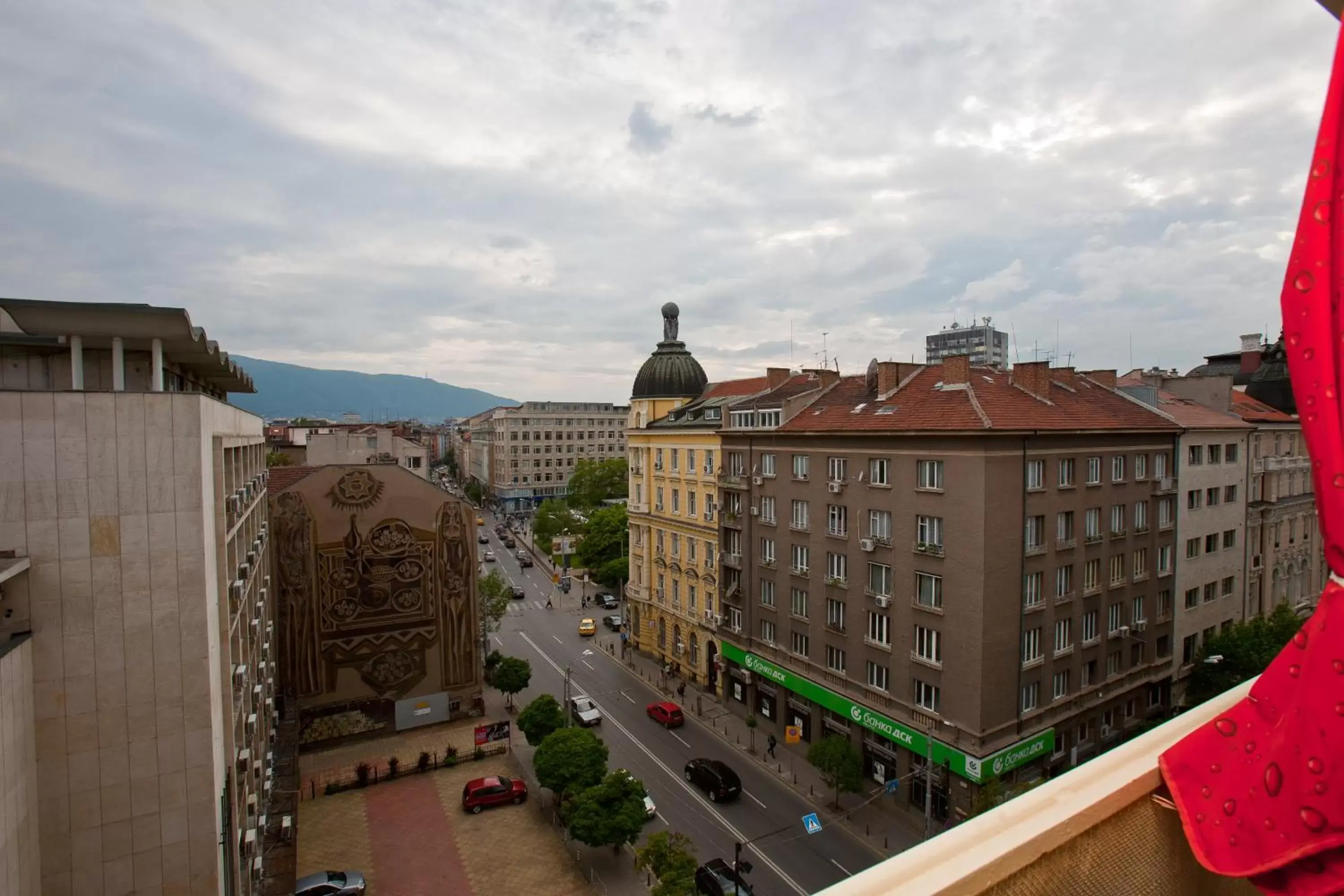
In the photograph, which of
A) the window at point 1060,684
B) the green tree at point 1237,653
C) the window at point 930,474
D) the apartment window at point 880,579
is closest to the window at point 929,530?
the window at point 930,474

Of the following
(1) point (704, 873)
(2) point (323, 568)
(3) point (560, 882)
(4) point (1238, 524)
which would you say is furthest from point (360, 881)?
(4) point (1238, 524)

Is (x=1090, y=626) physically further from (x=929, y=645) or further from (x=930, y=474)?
(x=930, y=474)

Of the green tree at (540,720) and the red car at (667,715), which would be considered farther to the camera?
the red car at (667,715)

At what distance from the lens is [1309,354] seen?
2.49 meters

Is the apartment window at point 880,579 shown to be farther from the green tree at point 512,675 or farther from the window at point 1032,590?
the green tree at point 512,675

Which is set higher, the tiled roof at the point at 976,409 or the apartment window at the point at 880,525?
the tiled roof at the point at 976,409

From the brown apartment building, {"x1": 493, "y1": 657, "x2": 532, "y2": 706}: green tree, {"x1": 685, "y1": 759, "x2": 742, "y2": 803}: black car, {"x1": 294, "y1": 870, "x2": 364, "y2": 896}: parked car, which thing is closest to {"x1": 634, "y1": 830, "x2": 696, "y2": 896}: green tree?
{"x1": 685, "y1": 759, "x2": 742, "y2": 803}: black car

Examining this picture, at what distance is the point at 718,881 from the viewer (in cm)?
2220

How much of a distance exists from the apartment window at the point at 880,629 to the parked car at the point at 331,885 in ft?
64.5

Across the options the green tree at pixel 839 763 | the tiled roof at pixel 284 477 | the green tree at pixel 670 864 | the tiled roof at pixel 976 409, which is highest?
the tiled roof at pixel 976 409

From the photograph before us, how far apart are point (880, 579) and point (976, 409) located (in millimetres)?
7531

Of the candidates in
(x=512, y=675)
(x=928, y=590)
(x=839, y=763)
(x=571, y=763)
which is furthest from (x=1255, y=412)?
(x=512, y=675)

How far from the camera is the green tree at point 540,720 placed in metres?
29.4

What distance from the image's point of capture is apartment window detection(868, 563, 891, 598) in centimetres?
2797
